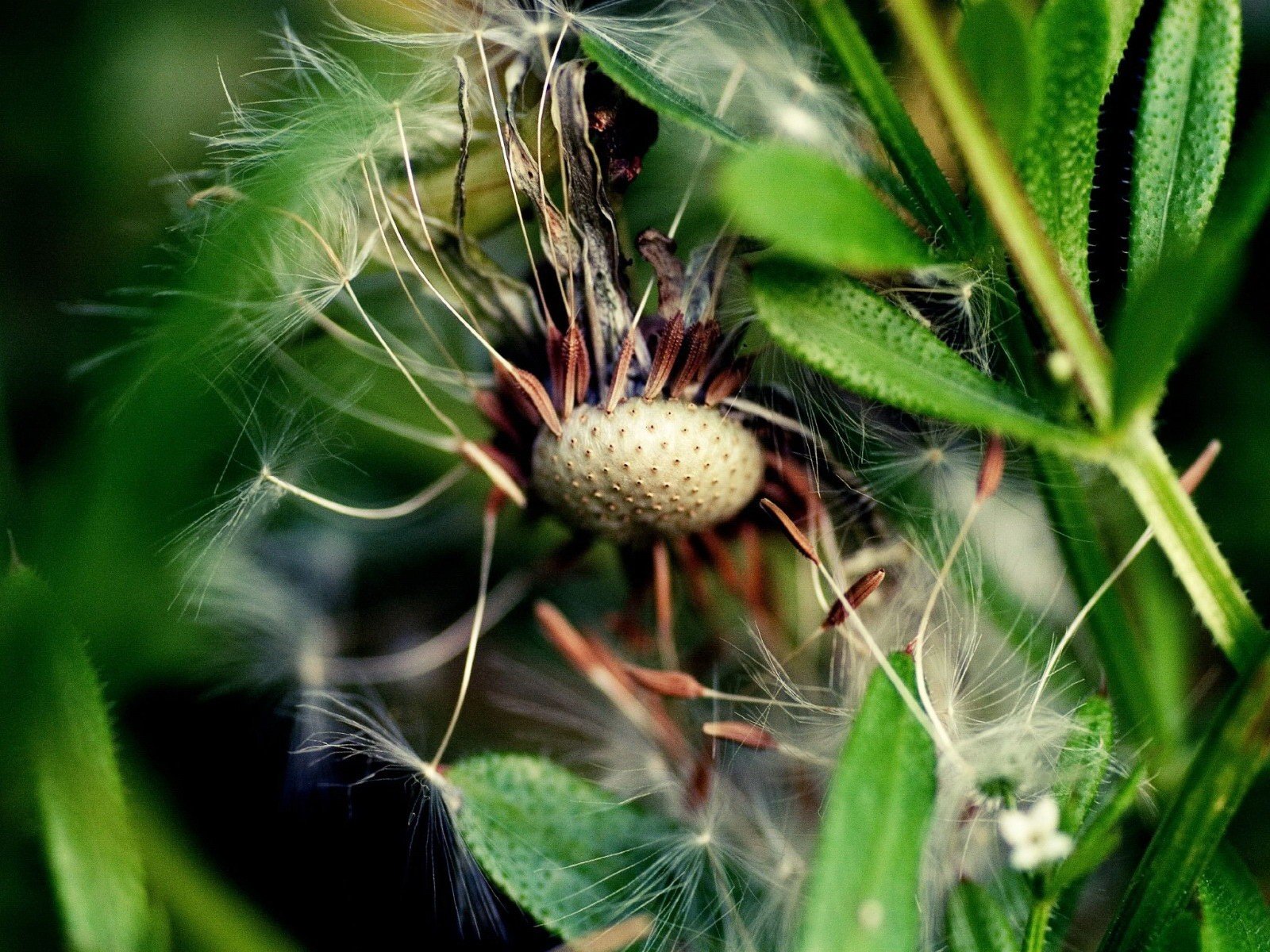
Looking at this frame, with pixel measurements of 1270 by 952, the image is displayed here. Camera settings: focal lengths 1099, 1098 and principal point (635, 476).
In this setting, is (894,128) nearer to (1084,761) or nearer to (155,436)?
(1084,761)

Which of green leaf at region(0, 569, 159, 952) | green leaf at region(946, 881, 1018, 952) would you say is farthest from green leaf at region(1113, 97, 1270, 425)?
green leaf at region(0, 569, 159, 952)

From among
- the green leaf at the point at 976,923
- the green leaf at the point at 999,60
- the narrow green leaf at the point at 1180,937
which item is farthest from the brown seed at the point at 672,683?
the green leaf at the point at 999,60

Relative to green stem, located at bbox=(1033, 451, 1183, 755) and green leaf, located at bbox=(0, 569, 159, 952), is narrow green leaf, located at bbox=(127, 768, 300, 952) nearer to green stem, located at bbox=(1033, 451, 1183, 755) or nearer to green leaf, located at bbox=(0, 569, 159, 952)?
green leaf, located at bbox=(0, 569, 159, 952)

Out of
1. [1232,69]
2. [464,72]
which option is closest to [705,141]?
[464,72]

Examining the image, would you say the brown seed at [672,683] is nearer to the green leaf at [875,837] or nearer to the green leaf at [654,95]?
the green leaf at [875,837]

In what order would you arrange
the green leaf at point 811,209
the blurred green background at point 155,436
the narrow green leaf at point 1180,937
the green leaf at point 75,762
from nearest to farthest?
1. the green leaf at point 811,209
2. the narrow green leaf at point 1180,937
3. the green leaf at point 75,762
4. the blurred green background at point 155,436

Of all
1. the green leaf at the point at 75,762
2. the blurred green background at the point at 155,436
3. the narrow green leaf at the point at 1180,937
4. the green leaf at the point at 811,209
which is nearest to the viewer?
the green leaf at the point at 811,209
